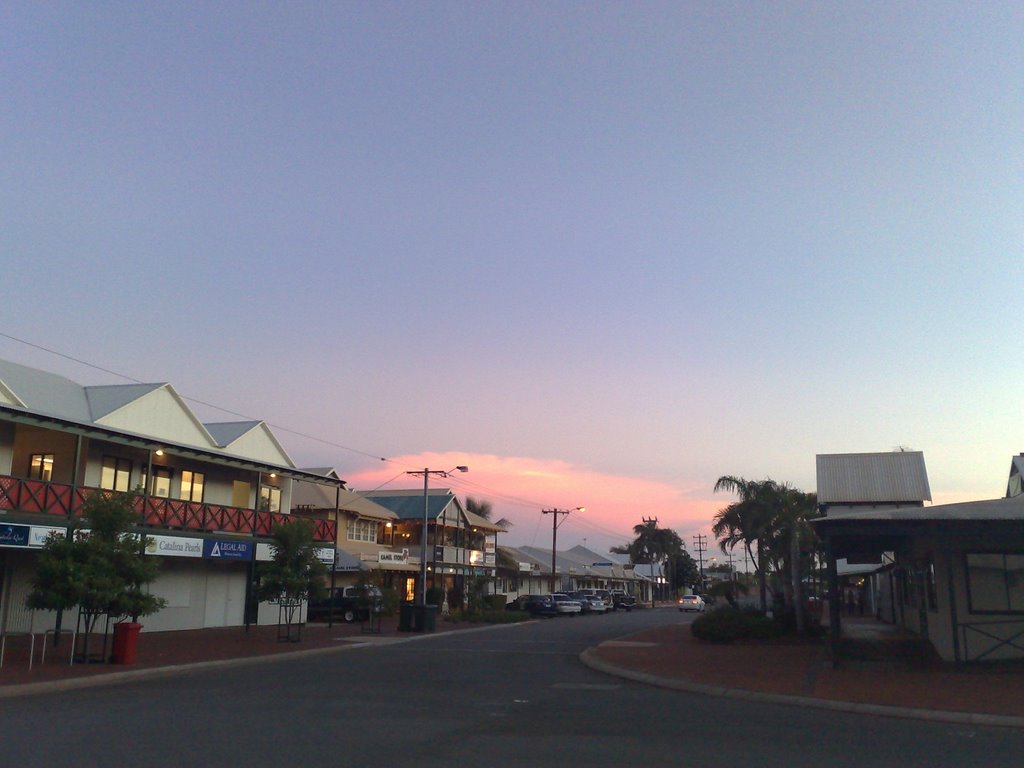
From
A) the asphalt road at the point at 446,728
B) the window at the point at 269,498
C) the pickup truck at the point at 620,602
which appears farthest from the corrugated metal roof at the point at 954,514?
the pickup truck at the point at 620,602

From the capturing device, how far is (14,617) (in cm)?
2736

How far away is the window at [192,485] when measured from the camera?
1337 inches

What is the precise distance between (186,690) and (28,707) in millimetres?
2908

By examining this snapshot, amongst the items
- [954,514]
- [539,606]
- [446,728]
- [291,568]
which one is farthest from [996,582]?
[539,606]

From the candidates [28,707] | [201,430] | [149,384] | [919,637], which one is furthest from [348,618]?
[28,707]

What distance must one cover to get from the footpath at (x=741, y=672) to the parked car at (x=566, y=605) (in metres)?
28.1

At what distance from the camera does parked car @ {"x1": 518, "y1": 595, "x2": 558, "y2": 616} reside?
5591cm

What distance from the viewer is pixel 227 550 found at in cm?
3278

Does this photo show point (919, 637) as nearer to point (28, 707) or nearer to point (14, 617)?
point (28, 707)

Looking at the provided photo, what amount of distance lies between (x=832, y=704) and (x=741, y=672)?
4.84m

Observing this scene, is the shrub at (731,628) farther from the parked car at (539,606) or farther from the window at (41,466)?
the parked car at (539,606)

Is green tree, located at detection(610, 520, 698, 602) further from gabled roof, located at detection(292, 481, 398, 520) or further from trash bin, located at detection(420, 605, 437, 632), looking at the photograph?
trash bin, located at detection(420, 605, 437, 632)

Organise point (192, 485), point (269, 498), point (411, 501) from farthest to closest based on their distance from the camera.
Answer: point (411, 501) < point (269, 498) < point (192, 485)

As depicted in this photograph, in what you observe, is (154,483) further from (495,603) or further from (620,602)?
(620,602)
